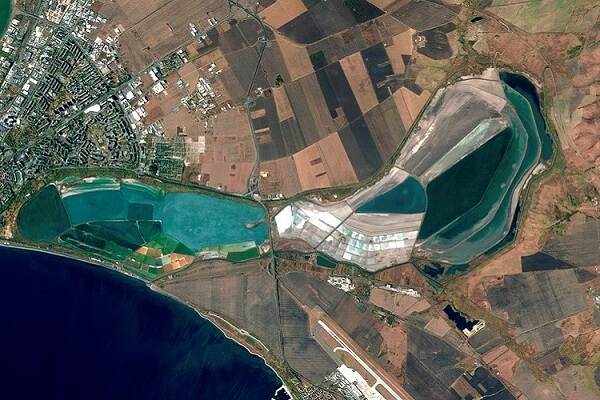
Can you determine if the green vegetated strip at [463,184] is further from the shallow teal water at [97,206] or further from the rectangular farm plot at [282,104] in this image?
the shallow teal water at [97,206]

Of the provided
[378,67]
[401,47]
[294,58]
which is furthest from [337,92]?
[401,47]

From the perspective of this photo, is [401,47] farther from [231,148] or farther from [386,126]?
[231,148]

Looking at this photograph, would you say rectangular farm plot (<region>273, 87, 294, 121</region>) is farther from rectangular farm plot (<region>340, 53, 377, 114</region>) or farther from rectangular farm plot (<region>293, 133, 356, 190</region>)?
rectangular farm plot (<region>340, 53, 377, 114</region>)

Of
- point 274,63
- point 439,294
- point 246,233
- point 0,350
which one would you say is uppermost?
point 274,63

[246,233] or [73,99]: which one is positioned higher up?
[73,99]

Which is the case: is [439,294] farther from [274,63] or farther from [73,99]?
[73,99]

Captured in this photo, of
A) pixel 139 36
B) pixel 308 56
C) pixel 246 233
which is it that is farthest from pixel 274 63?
pixel 246 233

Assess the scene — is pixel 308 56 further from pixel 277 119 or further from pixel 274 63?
pixel 277 119
